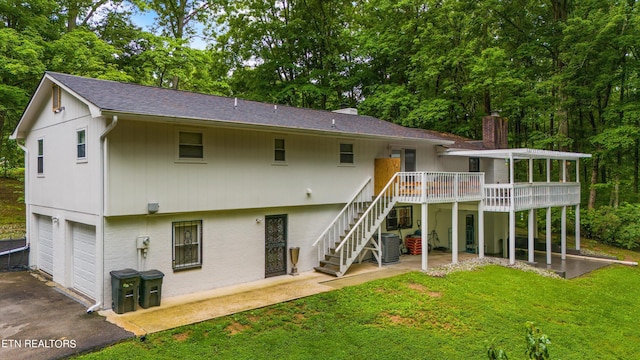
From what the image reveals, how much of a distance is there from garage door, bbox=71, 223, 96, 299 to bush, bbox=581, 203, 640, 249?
22344 mm

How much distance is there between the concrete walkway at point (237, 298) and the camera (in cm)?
805

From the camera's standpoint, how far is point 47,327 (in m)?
7.68

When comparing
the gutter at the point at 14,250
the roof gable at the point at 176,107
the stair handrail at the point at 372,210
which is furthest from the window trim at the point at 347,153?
the gutter at the point at 14,250

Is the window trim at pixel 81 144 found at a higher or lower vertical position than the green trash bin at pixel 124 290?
higher

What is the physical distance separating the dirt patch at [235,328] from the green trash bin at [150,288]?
228 centimetres

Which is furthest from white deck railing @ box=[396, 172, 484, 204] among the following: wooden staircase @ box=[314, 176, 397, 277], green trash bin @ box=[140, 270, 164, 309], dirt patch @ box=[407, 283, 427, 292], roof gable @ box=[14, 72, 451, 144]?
green trash bin @ box=[140, 270, 164, 309]

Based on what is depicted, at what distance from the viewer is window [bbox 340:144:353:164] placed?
1373 centimetres

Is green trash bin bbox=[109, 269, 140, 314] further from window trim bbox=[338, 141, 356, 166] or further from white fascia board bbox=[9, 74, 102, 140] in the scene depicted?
window trim bbox=[338, 141, 356, 166]

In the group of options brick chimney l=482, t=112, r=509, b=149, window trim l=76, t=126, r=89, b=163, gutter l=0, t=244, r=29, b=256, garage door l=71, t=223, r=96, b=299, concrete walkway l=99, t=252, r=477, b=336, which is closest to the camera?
concrete walkway l=99, t=252, r=477, b=336

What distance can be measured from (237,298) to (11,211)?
52.6 feet

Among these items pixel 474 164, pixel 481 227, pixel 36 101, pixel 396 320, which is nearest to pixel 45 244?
pixel 36 101

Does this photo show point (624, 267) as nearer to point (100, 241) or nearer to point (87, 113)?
point (100, 241)

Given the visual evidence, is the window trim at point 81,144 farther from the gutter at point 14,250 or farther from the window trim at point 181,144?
the gutter at point 14,250

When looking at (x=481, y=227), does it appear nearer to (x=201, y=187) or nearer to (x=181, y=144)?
(x=201, y=187)
